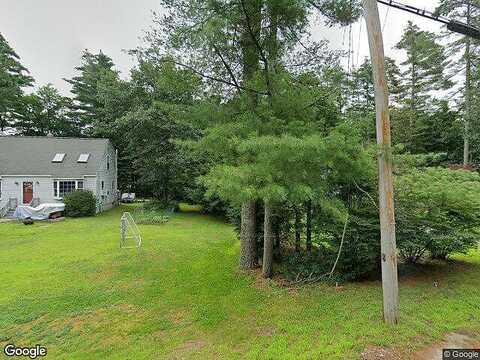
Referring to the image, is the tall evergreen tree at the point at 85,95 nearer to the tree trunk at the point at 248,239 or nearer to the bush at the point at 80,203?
the bush at the point at 80,203

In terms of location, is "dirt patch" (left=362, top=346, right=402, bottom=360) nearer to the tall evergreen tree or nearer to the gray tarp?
the gray tarp

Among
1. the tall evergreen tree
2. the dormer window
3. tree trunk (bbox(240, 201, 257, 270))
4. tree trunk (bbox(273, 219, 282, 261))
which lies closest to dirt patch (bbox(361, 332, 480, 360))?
tree trunk (bbox(273, 219, 282, 261))

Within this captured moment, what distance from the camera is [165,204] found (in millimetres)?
22312

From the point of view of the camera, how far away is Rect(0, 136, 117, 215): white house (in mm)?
19844

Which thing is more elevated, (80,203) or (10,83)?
(10,83)

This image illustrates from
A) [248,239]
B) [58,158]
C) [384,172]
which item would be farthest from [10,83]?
[384,172]

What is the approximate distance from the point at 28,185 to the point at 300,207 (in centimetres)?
2010

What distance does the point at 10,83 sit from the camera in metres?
28.7

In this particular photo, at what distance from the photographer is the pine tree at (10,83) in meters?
27.9

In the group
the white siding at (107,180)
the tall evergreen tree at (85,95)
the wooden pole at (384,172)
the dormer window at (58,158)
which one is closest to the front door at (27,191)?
the dormer window at (58,158)

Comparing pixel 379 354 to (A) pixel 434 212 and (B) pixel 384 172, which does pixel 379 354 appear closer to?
(B) pixel 384 172

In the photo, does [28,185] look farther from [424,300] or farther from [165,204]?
[424,300]

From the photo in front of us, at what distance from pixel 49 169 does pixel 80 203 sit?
3.94 metres

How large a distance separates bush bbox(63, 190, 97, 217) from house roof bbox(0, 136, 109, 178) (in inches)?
73.1
